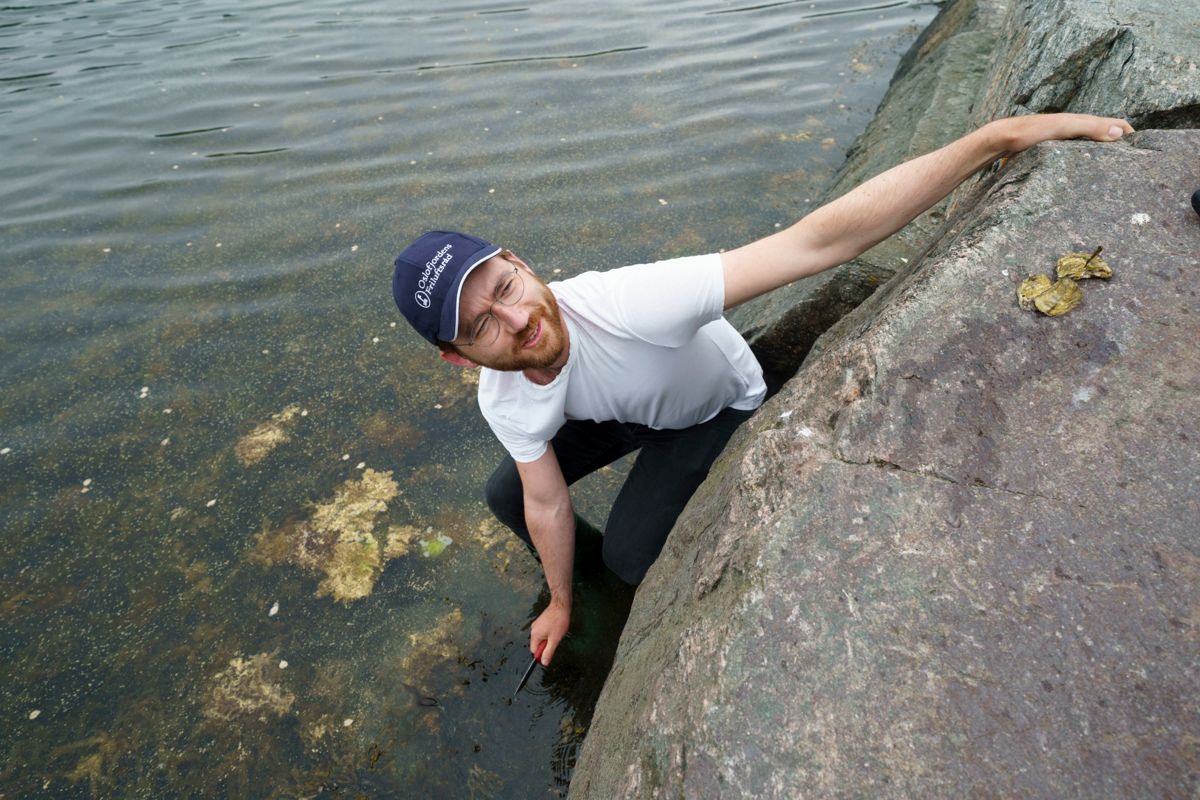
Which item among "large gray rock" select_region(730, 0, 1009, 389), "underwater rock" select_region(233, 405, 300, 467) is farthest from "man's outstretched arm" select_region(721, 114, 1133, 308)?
"underwater rock" select_region(233, 405, 300, 467)

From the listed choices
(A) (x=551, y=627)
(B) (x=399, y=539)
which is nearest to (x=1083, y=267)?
(A) (x=551, y=627)

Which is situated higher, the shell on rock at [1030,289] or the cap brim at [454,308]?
the shell on rock at [1030,289]

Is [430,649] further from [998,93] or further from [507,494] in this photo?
[998,93]

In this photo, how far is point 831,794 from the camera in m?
1.20

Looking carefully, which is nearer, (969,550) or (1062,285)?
(969,550)

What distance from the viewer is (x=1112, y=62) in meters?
2.45

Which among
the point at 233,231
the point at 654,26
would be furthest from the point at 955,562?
the point at 654,26

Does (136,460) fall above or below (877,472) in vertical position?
below

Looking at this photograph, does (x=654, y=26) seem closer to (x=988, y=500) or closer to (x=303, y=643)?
(x=303, y=643)

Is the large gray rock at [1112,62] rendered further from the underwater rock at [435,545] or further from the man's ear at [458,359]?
the underwater rock at [435,545]

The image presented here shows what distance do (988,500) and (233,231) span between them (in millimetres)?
5690

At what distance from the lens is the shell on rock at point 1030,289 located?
162 cm

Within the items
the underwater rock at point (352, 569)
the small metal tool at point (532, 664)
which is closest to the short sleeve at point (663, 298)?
the small metal tool at point (532, 664)

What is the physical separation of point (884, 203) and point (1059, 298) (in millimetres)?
592
